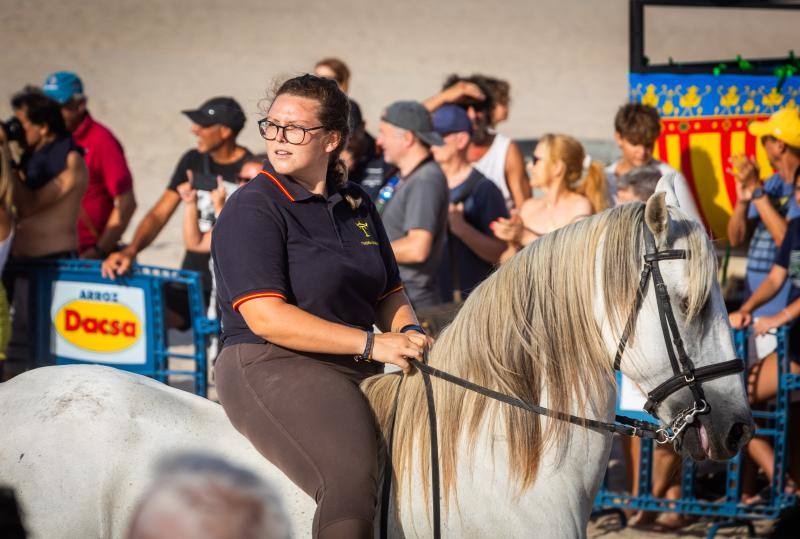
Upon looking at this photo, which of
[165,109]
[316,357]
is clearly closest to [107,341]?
[316,357]

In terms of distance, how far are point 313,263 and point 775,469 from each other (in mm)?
3660

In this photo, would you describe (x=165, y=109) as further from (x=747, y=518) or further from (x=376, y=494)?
(x=376, y=494)

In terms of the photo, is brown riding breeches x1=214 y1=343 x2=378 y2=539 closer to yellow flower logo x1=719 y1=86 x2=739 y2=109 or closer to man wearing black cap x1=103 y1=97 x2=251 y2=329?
man wearing black cap x1=103 y1=97 x2=251 y2=329

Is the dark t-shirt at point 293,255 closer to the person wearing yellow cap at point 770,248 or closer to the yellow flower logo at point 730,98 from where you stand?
the person wearing yellow cap at point 770,248

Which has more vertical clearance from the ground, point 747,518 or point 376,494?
point 376,494

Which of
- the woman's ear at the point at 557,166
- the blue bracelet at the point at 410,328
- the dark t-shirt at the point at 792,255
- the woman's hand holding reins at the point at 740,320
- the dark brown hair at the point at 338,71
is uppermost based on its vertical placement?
the dark brown hair at the point at 338,71

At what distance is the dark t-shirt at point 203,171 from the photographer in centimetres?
698

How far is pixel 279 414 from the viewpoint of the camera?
305cm

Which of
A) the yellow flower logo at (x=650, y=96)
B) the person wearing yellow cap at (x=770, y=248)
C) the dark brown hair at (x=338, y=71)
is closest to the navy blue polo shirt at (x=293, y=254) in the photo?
the person wearing yellow cap at (x=770, y=248)

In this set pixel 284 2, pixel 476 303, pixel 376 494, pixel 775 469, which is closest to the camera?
pixel 376 494

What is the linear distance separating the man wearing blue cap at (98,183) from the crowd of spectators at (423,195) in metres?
0.01

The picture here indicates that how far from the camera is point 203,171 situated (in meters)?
Result: 7.14

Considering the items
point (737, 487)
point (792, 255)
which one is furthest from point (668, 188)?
point (737, 487)

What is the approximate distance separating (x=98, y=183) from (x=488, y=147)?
3034mm
